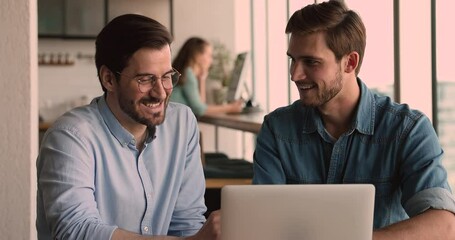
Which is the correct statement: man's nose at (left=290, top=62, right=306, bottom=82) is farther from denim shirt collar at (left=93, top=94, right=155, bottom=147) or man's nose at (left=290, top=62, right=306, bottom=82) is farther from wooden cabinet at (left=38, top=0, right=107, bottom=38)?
wooden cabinet at (left=38, top=0, right=107, bottom=38)

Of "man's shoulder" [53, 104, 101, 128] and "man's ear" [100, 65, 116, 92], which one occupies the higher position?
"man's ear" [100, 65, 116, 92]

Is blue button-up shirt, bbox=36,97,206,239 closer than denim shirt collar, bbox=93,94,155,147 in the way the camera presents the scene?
Yes

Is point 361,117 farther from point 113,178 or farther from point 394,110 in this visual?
point 113,178

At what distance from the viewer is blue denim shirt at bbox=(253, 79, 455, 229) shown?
1875 millimetres

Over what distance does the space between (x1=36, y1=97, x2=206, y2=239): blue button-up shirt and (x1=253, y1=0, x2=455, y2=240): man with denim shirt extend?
211 mm

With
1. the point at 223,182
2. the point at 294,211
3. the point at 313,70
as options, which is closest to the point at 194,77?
the point at 223,182

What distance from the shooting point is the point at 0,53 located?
2.80 m

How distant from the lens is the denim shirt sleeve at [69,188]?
1.68 meters

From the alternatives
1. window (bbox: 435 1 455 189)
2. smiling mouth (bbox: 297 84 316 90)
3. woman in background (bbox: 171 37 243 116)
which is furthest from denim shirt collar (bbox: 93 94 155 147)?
woman in background (bbox: 171 37 243 116)

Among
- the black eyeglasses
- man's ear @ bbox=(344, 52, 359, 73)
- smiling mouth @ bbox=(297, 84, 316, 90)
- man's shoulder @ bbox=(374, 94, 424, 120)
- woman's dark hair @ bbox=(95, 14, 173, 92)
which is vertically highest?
woman's dark hair @ bbox=(95, 14, 173, 92)

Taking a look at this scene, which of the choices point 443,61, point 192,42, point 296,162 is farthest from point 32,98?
point 192,42

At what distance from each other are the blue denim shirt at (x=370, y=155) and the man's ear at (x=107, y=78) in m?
0.45

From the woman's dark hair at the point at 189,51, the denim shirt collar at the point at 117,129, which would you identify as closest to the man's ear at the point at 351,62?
the denim shirt collar at the point at 117,129

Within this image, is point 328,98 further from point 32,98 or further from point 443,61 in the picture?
point 443,61
